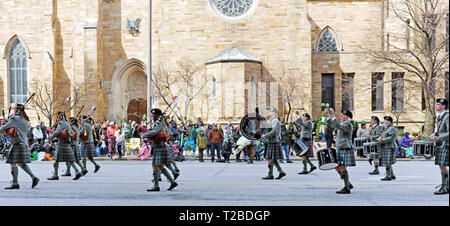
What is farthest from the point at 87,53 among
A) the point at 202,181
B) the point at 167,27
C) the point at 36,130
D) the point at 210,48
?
the point at 202,181

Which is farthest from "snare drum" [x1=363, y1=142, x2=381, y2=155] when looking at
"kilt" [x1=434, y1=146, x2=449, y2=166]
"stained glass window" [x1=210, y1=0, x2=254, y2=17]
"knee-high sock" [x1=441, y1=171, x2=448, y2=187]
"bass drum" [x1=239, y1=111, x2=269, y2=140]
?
"stained glass window" [x1=210, y1=0, x2=254, y2=17]

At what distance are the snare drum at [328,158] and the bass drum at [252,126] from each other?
2.29 meters

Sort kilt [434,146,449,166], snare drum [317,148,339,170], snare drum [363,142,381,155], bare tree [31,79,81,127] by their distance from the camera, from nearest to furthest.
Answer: kilt [434,146,449,166] < snare drum [317,148,339,170] < snare drum [363,142,381,155] < bare tree [31,79,81,127]

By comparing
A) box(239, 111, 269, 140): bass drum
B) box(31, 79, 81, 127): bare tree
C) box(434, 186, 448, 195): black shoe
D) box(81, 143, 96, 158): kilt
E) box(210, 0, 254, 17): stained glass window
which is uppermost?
box(210, 0, 254, 17): stained glass window

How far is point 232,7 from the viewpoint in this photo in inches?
1479

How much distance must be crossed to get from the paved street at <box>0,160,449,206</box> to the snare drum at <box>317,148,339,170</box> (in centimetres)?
54

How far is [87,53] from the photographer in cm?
3828

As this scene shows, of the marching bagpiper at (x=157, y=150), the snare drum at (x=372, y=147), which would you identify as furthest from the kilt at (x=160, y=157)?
the snare drum at (x=372, y=147)

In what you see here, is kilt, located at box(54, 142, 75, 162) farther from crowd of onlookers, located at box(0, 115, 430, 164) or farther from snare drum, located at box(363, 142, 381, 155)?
crowd of onlookers, located at box(0, 115, 430, 164)

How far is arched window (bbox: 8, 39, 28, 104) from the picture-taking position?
41.5 metres

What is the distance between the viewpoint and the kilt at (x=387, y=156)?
47.4ft

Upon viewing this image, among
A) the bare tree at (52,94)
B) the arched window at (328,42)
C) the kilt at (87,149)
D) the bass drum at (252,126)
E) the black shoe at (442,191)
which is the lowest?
the black shoe at (442,191)

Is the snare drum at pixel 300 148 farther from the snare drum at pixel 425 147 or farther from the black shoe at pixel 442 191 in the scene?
the black shoe at pixel 442 191
